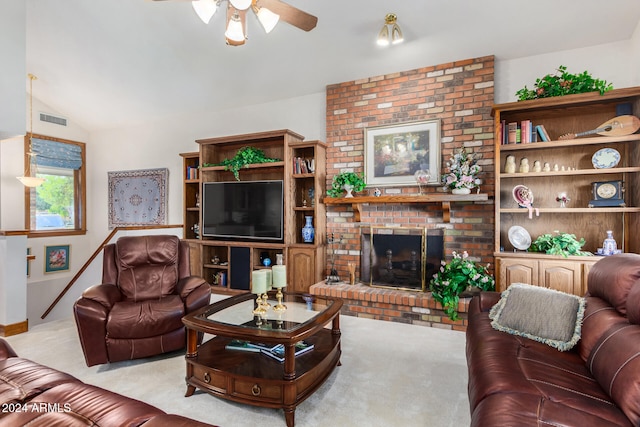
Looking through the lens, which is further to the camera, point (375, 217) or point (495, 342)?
point (375, 217)

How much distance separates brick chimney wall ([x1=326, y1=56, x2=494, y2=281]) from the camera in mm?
3723

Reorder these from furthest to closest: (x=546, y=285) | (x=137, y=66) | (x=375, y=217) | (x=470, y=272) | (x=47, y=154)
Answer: (x=47, y=154) < (x=137, y=66) < (x=375, y=217) < (x=470, y=272) < (x=546, y=285)

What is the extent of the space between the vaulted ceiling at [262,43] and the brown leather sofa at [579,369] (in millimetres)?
2428

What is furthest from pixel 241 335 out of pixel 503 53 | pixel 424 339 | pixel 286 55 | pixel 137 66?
pixel 137 66

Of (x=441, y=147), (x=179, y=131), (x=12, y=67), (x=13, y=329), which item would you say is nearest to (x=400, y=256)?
(x=441, y=147)

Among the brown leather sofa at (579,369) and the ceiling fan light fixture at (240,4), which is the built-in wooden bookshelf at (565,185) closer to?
the brown leather sofa at (579,369)

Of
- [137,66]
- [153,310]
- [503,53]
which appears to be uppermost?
[137,66]

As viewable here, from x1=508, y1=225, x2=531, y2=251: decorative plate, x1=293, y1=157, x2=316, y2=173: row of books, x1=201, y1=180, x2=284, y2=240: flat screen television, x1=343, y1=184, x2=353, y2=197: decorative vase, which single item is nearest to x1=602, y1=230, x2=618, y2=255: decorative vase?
x1=508, y1=225, x2=531, y2=251: decorative plate

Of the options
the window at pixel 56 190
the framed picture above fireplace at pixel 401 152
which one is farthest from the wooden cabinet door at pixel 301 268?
the window at pixel 56 190

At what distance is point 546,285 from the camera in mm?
3172

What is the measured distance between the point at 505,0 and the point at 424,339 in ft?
10.3

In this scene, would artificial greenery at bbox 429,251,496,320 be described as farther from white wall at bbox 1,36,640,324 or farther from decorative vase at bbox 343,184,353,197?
white wall at bbox 1,36,640,324

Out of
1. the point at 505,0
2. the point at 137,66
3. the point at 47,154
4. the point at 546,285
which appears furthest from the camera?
the point at 47,154

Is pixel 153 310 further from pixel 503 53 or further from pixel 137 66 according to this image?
pixel 503 53
